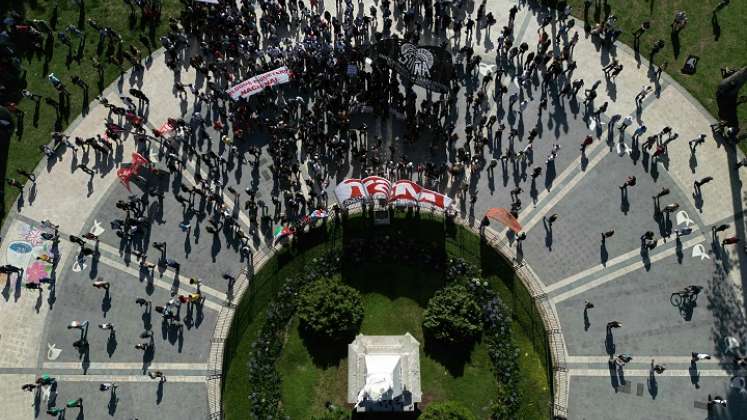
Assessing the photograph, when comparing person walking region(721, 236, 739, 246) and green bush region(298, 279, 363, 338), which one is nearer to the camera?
green bush region(298, 279, 363, 338)

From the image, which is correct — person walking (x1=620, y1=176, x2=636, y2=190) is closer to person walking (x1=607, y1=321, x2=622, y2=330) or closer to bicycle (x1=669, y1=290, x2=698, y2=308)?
bicycle (x1=669, y1=290, x2=698, y2=308)

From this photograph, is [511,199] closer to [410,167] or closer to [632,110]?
[410,167]

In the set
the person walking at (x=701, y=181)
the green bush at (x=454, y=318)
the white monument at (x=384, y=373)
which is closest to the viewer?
the white monument at (x=384, y=373)

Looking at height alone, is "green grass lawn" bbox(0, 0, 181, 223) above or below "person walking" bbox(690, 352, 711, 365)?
above

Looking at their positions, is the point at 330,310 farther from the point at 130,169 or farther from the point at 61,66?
the point at 61,66

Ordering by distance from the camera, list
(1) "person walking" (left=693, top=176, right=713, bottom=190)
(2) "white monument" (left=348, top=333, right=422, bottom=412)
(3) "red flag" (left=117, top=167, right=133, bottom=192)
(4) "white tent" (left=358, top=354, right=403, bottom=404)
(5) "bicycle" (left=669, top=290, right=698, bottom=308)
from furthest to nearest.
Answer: (3) "red flag" (left=117, top=167, right=133, bottom=192)
(1) "person walking" (left=693, top=176, right=713, bottom=190)
(5) "bicycle" (left=669, top=290, right=698, bottom=308)
(2) "white monument" (left=348, top=333, right=422, bottom=412)
(4) "white tent" (left=358, top=354, right=403, bottom=404)

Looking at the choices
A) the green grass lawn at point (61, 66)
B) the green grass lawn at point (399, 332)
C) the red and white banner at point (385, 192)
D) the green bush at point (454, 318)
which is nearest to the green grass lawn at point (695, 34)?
the red and white banner at point (385, 192)

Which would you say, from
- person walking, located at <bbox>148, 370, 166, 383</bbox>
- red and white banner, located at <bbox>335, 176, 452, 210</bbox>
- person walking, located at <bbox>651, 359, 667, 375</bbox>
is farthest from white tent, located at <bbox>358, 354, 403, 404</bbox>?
person walking, located at <bbox>651, 359, 667, 375</bbox>

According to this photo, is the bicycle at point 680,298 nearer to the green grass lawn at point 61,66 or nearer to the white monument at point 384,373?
the white monument at point 384,373

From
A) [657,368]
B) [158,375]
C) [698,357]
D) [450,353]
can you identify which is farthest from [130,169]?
[698,357]
